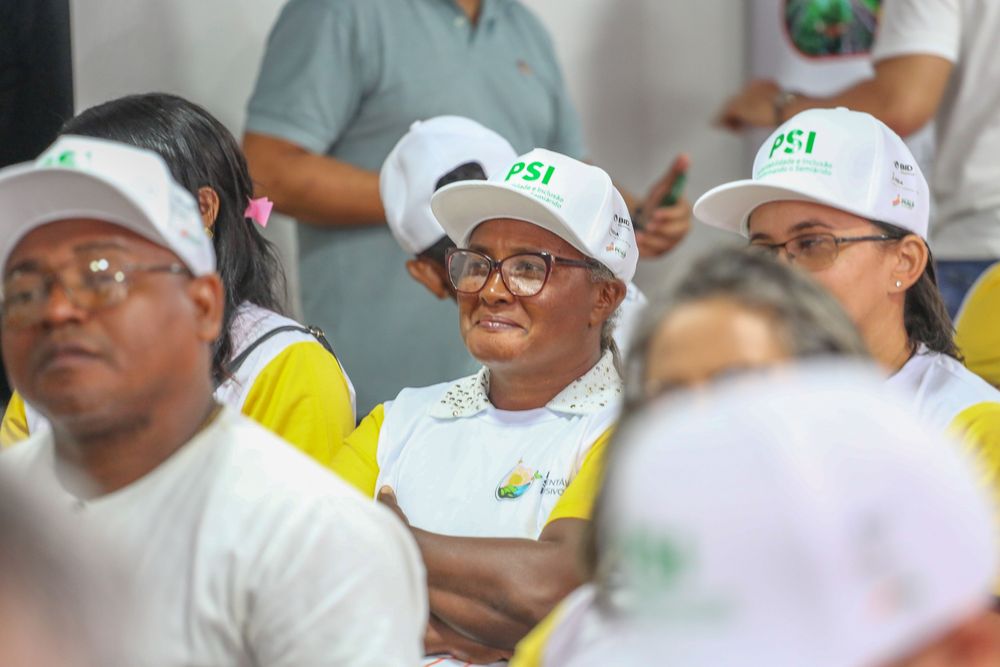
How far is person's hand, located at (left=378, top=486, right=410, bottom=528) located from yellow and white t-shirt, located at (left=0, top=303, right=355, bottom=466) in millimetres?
154

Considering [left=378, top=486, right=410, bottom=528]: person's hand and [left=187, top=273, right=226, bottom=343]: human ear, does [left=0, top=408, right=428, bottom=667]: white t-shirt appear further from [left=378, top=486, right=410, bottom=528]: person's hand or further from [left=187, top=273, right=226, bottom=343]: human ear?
[left=378, top=486, right=410, bottom=528]: person's hand

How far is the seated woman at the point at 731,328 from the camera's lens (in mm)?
1129

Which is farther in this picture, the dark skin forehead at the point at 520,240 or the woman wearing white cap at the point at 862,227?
the dark skin forehead at the point at 520,240

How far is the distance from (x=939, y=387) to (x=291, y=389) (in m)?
1.03

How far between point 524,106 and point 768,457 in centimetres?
289

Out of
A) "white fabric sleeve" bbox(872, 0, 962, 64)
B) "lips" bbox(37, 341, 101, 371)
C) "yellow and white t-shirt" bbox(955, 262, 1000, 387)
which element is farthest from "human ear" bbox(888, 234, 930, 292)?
"lips" bbox(37, 341, 101, 371)

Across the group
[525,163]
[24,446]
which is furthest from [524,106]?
[24,446]

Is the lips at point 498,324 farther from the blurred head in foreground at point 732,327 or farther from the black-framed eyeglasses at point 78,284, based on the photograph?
the blurred head in foreground at point 732,327

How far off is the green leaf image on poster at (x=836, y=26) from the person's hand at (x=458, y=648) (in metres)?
2.51

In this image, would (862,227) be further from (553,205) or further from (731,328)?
(731,328)

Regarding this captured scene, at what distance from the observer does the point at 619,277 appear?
8.44 feet

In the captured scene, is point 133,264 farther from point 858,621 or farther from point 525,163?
point 525,163

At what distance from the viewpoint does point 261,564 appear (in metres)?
1.45

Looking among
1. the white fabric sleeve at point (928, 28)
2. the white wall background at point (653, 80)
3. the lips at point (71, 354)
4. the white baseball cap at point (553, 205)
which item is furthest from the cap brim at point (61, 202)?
the white wall background at point (653, 80)
